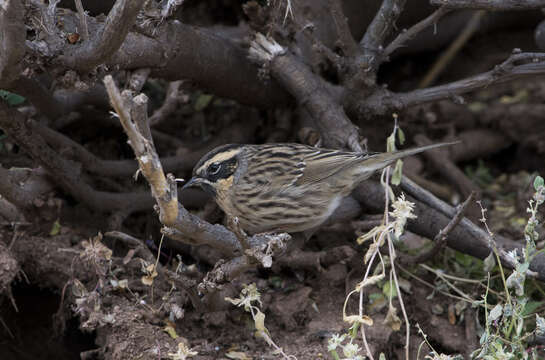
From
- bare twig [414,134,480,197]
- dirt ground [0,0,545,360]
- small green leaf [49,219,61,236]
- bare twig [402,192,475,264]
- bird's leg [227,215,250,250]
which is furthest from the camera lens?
bare twig [414,134,480,197]

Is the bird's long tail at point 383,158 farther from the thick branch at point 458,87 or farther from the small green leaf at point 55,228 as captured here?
the small green leaf at point 55,228

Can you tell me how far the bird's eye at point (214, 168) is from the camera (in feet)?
14.0

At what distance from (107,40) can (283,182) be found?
165cm

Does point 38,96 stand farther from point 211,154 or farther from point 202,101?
point 202,101

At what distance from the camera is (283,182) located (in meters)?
4.34

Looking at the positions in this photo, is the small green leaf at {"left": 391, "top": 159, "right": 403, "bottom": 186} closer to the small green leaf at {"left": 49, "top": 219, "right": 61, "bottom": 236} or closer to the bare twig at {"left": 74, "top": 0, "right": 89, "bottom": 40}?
the bare twig at {"left": 74, "top": 0, "right": 89, "bottom": 40}

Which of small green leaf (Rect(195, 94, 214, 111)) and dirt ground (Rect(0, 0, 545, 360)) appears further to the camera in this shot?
small green leaf (Rect(195, 94, 214, 111))

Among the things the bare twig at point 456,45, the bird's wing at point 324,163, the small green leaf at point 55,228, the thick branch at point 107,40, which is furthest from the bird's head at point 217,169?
the bare twig at point 456,45

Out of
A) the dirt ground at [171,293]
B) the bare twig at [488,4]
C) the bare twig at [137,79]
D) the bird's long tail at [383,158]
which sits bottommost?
the dirt ground at [171,293]

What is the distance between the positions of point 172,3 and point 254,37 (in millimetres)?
988

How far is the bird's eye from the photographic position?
427 centimetres

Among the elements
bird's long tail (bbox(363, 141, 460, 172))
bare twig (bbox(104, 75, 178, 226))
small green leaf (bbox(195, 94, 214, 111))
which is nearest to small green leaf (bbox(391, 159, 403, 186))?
bird's long tail (bbox(363, 141, 460, 172))

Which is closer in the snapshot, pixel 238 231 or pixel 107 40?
pixel 238 231

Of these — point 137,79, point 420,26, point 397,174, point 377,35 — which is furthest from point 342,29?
point 137,79
